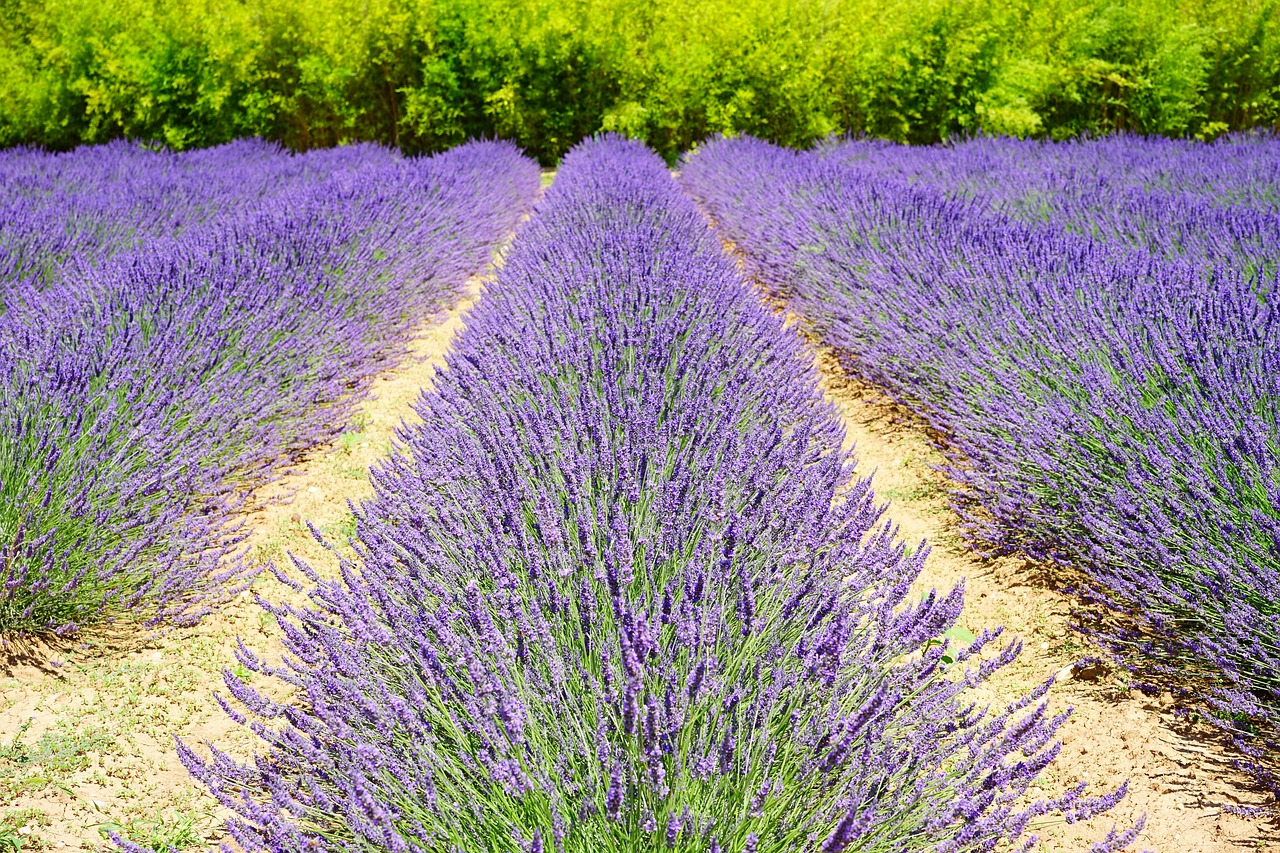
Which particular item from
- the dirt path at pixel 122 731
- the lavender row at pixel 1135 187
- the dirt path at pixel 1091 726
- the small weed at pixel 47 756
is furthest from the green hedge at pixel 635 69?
the small weed at pixel 47 756

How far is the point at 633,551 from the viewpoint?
1.60 meters

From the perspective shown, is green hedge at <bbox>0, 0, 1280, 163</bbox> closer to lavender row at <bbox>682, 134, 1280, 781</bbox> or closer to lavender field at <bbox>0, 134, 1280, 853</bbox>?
lavender row at <bbox>682, 134, 1280, 781</bbox>

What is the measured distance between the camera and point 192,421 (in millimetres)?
2838

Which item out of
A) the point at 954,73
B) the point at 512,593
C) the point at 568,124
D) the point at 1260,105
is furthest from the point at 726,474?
the point at 1260,105

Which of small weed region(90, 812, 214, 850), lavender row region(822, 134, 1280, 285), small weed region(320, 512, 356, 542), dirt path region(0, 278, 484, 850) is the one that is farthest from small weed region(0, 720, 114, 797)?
lavender row region(822, 134, 1280, 285)

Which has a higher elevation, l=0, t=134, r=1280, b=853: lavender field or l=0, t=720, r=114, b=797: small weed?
l=0, t=134, r=1280, b=853: lavender field

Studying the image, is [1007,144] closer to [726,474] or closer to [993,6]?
[993,6]

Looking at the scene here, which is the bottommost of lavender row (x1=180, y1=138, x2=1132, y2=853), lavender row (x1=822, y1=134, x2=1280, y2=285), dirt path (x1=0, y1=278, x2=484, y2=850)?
Answer: dirt path (x1=0, y1=278, x2=484, y2=850)

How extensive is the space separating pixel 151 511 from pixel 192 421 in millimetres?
371

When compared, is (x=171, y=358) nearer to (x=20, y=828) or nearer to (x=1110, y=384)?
(x=20, y=828)

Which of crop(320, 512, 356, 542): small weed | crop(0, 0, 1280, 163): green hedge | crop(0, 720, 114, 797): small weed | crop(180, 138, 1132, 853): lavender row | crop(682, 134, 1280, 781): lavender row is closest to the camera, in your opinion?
crop(180, 138, 1132, 853): lavender row

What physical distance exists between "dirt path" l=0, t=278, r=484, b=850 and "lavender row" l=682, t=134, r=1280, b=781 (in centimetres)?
222

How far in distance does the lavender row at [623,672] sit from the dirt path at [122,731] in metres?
0.18

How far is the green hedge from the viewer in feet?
40.1
